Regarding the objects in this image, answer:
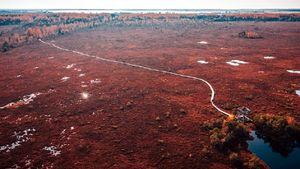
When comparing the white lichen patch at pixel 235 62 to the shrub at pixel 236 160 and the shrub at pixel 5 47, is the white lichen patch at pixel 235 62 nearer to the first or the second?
the shrub at pixel 236 160

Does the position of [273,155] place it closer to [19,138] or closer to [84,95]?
[19,138]

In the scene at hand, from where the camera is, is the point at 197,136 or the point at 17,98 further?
the point at 17,98

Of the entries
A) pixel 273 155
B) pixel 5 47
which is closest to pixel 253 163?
pixel 273 155

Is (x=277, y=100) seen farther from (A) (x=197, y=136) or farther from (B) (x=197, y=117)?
(A) (x=197, y=136)

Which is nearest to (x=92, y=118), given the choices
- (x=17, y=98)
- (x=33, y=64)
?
(x=17, y=98)

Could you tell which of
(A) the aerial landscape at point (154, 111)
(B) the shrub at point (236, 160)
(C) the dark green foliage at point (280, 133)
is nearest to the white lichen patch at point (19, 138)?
(A) the aerial landscape at point (154, 111)

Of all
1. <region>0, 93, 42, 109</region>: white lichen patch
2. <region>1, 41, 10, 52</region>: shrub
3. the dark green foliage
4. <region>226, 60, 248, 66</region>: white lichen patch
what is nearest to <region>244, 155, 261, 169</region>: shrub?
the dark green foliage

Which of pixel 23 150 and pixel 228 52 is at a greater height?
pixel 228 52
